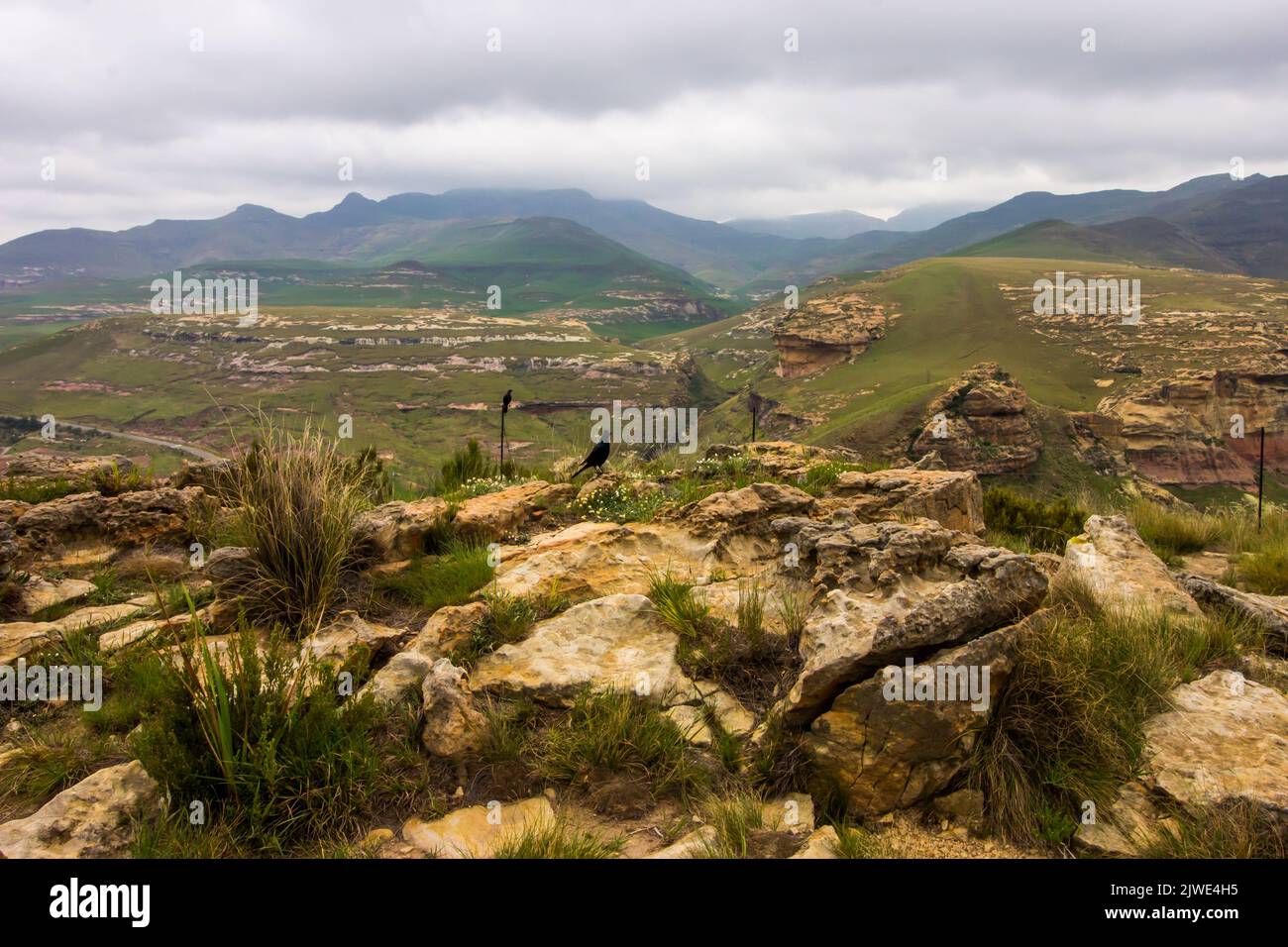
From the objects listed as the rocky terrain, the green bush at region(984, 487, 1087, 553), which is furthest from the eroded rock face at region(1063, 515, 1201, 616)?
the green bush at region(984, 487, 1087, 553)

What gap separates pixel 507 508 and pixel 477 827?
14.7 feet

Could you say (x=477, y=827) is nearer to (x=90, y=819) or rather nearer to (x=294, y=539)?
(x=90, y=819)

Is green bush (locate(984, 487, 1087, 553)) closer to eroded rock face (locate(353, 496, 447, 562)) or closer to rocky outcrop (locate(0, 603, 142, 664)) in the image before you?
eroded rock face (locate(353, 496, 447, 562))

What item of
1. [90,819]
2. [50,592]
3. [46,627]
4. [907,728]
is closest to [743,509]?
[907,728]

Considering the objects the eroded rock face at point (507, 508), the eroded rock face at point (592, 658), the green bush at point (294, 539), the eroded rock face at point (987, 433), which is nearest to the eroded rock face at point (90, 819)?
the green bush at point (294, 539)

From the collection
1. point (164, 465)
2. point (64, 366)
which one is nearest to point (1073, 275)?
point (164, 465)

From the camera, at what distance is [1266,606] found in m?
5.91

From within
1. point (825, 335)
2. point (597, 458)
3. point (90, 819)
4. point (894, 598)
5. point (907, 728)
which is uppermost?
point (825, 335)

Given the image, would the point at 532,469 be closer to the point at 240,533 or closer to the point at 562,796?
the point at 240,533

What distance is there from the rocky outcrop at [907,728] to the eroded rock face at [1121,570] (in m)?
2.36

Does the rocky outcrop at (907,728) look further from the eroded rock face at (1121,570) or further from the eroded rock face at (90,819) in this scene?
the eroded rock face at (90,819)

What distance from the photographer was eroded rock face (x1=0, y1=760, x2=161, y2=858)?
11.0 feet

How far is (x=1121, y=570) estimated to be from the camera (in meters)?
6.58

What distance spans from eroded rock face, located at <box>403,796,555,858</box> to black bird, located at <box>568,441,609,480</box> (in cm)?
587
